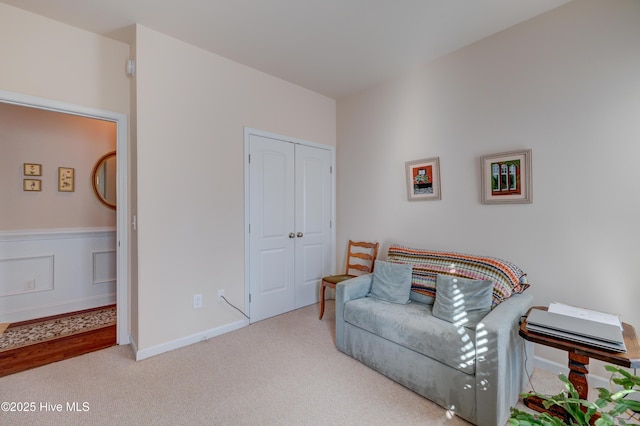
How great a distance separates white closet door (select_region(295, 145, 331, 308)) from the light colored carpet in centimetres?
106

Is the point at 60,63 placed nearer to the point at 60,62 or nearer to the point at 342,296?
the point at 60,62

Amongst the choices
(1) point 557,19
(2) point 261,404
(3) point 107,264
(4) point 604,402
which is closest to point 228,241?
(2) point 261,404

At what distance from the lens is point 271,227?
3230 mm

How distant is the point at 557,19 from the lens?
2121 mm

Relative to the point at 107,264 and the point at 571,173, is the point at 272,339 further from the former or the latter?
the point at 571,173

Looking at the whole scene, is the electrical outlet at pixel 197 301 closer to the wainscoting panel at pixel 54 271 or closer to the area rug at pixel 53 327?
the area rug at pixel 53 327

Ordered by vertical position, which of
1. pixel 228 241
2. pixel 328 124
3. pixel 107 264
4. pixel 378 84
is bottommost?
pixel 107 264

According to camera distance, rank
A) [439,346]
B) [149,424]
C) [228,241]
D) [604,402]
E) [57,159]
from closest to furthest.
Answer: [604,402] < [149,424] < [439,346] < [228,241] < [57,159]

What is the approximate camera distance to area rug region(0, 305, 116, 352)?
2.65m

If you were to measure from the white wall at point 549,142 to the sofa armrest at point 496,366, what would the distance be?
72cm

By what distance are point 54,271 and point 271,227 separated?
2.51 metres

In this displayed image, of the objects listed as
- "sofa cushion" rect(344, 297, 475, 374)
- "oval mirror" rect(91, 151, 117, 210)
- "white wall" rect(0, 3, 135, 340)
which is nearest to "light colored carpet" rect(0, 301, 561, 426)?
"sofa cushion" rect(344, 297, 475, 374)

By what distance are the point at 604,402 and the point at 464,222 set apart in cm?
201

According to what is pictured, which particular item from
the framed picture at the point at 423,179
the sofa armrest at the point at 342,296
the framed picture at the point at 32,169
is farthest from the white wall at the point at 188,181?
the framed picture at the point at 32,169
